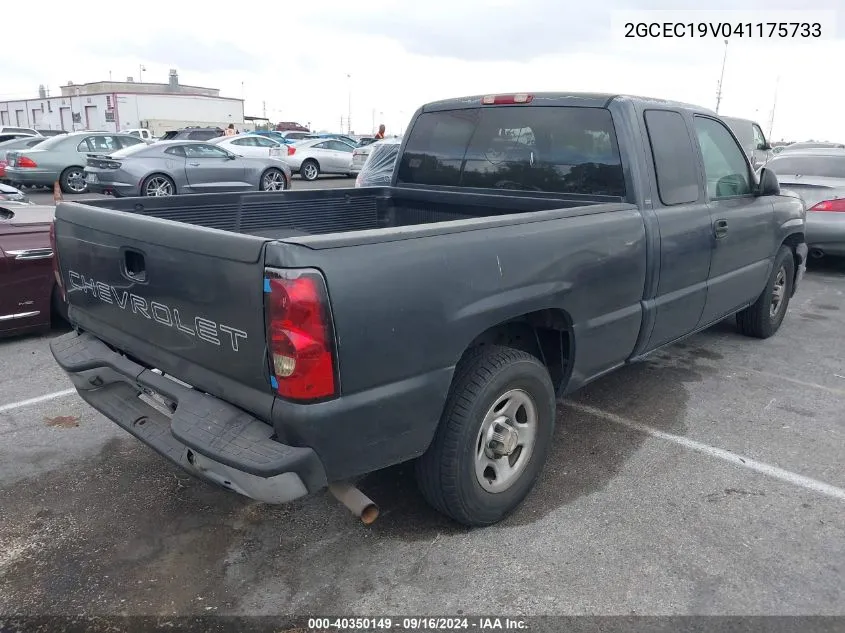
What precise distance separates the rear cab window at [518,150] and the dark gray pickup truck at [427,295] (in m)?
0.01

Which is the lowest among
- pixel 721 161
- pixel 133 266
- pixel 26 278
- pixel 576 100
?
pixel 26 278

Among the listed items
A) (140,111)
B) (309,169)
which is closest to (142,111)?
(140,111)

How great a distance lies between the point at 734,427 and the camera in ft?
13.8

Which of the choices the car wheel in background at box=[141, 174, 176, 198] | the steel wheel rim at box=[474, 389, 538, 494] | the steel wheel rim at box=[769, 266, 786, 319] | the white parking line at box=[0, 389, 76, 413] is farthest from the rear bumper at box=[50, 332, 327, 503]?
the car wheel in background at box=[141, 174, 176, 198]

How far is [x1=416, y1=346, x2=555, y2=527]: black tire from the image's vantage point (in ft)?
9.14

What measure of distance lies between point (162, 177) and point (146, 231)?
40.4ft

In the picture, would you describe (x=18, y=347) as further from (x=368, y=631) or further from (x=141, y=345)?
(x=368, y=631)

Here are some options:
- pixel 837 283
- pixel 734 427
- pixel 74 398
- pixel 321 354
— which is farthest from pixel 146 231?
pixel 837 283

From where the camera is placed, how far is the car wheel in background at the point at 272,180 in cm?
1627

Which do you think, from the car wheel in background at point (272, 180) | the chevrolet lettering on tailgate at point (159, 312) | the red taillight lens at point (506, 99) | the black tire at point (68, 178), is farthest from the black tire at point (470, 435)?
the black tire at point (68, 178)

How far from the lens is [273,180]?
1667 cm

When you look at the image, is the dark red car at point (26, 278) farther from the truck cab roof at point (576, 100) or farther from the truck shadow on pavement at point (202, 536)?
the truck cab roof at point (576, 100)

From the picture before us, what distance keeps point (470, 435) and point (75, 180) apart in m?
17.0

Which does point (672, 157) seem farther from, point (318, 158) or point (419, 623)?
point (318, 158)
